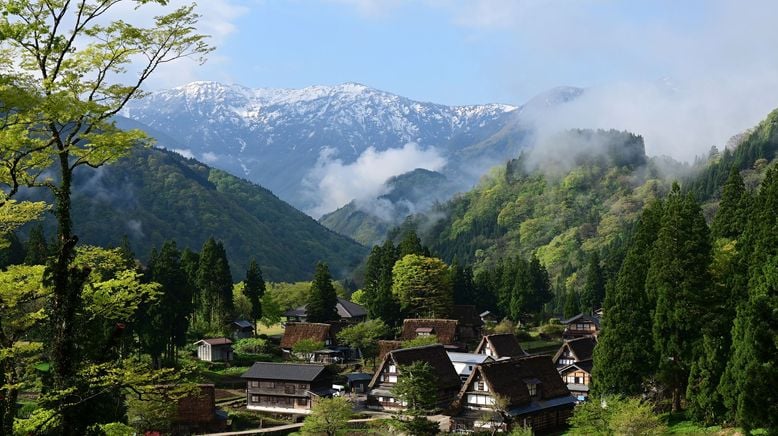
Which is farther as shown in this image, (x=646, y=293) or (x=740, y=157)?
(x=740, y=157)

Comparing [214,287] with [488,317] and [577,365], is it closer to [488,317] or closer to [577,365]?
[488,317]

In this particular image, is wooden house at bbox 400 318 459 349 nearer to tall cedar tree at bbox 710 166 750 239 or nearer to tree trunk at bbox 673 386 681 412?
tall cedar tree at bbox 710 166 750 239

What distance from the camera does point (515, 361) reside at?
5369cm

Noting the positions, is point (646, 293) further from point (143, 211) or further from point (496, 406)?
point (143, 211)

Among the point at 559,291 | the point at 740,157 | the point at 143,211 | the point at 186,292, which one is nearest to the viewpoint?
the point at 186,292

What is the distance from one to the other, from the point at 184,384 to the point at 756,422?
911 inches

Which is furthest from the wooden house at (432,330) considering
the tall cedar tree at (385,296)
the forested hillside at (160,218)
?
the forested hillside at (160,218)

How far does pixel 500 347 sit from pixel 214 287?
2897 cm

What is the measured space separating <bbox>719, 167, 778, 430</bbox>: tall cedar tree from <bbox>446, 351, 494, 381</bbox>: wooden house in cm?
2782

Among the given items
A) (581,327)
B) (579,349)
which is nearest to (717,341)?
(579,349)

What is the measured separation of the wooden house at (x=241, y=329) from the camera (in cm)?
7875

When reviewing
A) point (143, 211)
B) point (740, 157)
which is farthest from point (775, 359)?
point (143, 211)

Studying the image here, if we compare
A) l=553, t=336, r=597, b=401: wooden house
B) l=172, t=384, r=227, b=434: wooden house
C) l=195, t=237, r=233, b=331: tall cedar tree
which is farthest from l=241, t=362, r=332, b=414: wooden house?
l=553, t=336, r=597, b=401: wooden house

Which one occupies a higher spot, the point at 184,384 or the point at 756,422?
the point at 184,384
